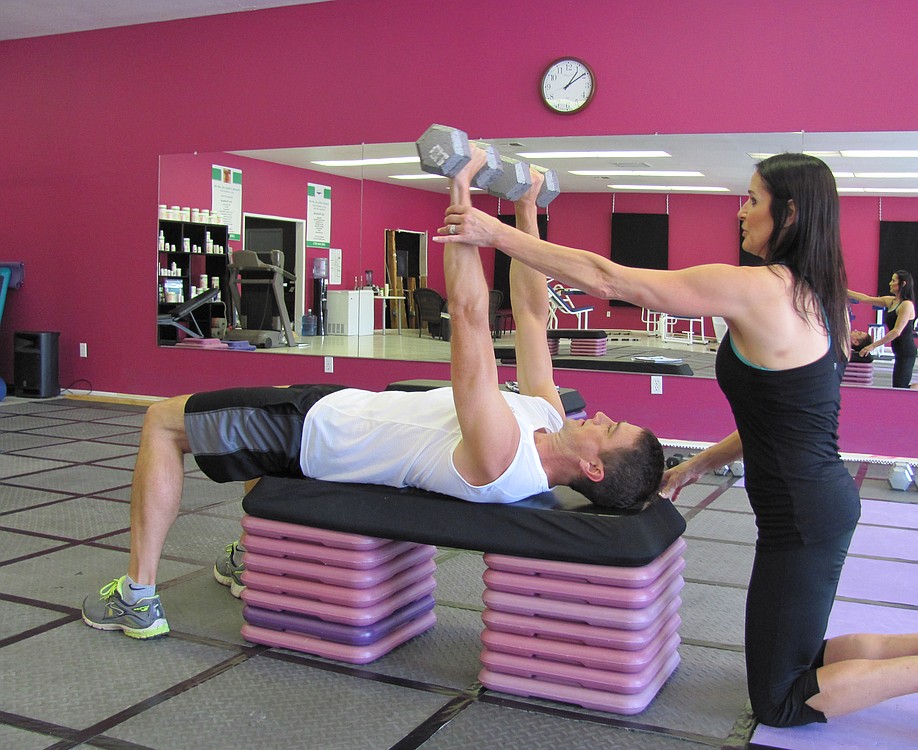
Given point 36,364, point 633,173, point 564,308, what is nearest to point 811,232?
point 633,173

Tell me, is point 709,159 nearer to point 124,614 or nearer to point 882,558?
point 882,558

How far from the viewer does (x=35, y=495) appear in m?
3.91

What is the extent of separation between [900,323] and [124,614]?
436cm

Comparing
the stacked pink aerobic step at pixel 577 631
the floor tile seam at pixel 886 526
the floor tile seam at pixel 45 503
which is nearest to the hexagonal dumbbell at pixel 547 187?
the stacked pink aerobic step at pixel 577 631

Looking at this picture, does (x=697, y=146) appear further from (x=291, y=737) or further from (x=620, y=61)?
(x=291, y=737)

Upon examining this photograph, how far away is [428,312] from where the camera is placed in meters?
6.09

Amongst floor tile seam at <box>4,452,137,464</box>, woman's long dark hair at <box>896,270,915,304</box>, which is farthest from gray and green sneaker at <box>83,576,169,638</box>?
woman's long dark hair at <box>896,270,915,304</box>

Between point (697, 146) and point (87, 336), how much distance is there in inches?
191

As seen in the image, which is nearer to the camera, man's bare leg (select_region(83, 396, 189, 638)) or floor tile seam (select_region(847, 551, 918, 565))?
man's bare leg (select_region(83, 396, 189, 638))

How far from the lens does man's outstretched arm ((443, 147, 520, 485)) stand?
1956 millimetres

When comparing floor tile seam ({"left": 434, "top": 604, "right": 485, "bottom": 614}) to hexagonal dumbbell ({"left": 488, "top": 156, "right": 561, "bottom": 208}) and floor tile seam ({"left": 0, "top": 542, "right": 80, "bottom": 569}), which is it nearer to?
hexagonal dumbbell ({"left": 488, "top": 156, "right": 561, "bottom": 208})

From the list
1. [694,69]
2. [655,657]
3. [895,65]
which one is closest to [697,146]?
[694,69]

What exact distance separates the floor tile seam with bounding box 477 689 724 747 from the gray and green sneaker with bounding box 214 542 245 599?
3.27 feet

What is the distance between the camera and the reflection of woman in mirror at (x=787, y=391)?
1780 millimetres
